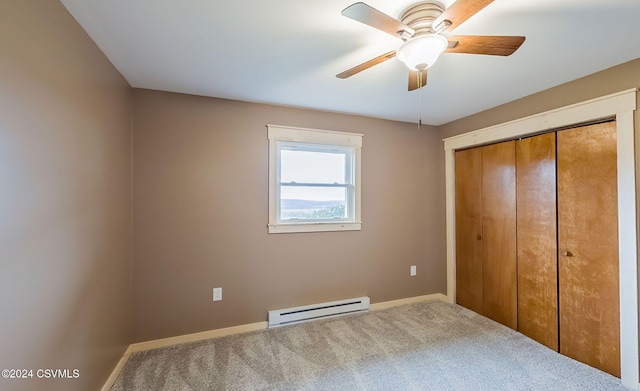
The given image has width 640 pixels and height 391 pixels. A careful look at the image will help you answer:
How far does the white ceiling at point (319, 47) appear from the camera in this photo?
4.45 feet

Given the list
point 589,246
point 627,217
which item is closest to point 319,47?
point 627,217

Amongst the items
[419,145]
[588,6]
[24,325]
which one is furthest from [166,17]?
[419,145]

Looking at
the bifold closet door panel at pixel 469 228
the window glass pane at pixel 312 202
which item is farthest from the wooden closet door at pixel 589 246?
the window glass pane at pixel 312 202

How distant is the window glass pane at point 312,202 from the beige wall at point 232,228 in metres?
0.22

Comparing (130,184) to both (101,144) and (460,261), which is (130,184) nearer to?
(101,144)

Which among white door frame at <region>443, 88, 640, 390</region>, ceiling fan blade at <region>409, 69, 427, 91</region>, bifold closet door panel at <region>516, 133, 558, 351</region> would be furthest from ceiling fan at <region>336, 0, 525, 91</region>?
bifold closet door panel at <region>516, 133, 558, 351</region>

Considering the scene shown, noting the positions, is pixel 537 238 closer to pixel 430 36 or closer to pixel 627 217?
pixel 627 217

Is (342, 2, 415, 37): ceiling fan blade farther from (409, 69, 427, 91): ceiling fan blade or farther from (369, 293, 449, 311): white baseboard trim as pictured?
(369, 293, 449, 311): white baseboard trim

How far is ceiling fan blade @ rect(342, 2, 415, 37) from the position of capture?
104 centimetres

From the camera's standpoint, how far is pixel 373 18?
1133mm

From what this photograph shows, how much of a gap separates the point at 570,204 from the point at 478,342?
57.8 inches

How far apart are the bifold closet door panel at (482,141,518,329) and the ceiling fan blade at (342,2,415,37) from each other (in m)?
2.12

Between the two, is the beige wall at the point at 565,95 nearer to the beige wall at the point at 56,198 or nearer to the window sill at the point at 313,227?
the window sill at the point at 313,227

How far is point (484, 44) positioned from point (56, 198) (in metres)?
2.30
